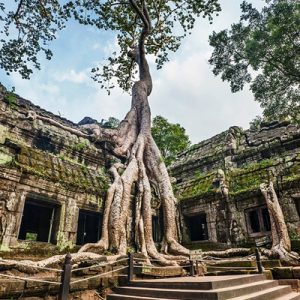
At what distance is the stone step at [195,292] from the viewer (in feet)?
11.1

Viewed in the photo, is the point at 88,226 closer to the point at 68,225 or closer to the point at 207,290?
the point at 68,225

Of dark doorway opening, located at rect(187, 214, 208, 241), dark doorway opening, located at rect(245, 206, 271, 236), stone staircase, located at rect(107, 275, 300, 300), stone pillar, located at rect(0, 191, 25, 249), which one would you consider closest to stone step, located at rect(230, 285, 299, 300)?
stone staircase, located at rect(107, 275, 300, 300)

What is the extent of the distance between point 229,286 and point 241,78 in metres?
9.46

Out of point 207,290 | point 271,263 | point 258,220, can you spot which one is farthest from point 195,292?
point 258,220

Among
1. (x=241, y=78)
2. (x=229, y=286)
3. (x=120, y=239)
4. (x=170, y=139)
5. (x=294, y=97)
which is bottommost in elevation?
(x=229, y=286)

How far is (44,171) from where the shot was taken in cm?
674

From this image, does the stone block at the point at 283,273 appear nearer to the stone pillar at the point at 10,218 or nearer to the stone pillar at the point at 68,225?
the stone pillar at the point at 68,225

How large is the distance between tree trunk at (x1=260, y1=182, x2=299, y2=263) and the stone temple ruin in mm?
608

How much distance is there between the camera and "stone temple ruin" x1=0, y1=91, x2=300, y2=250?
251 inches

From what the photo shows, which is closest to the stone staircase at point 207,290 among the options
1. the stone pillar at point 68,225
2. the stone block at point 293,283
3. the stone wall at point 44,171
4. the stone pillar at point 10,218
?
the stone block at point 293,283

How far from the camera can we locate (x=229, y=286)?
13.0 ft

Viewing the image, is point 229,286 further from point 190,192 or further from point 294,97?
point 294,97

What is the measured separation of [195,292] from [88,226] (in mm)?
6829

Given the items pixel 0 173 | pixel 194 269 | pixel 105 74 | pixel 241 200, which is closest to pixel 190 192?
pixel 241 200
